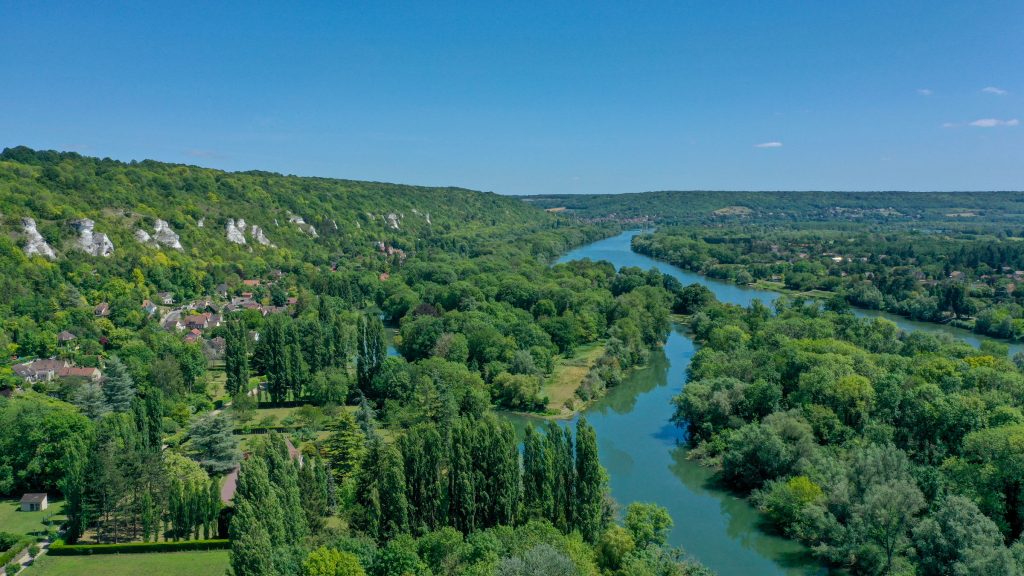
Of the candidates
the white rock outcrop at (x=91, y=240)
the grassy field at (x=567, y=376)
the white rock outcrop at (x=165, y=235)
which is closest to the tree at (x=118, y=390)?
the grassy field at (x=567, y=376)

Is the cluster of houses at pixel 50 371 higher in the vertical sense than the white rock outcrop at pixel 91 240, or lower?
lower

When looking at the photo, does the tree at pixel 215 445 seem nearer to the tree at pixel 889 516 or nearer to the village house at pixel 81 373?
the village house at pixel 81 373

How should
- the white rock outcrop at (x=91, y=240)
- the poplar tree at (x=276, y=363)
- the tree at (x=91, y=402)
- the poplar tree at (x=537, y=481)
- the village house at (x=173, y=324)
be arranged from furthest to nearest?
the white rock outcrop at (x=91, y=240) → the village house at (x=173, y=324) → the poplar tree at (x=276, y=363) → the tree at (x=91, y=402) → the poplar tree at (x=537, y=481)

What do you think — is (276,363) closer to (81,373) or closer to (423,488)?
(81,373)

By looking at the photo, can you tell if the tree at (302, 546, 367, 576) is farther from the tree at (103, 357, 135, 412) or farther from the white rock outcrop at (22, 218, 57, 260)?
the white rock outcrop at (22, 218, 57, 260)

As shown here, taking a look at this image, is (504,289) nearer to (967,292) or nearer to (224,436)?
(224,436)

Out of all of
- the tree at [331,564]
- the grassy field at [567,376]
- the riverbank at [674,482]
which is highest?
the tree at [331,564]

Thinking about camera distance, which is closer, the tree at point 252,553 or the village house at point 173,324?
the tree at point 252,553
